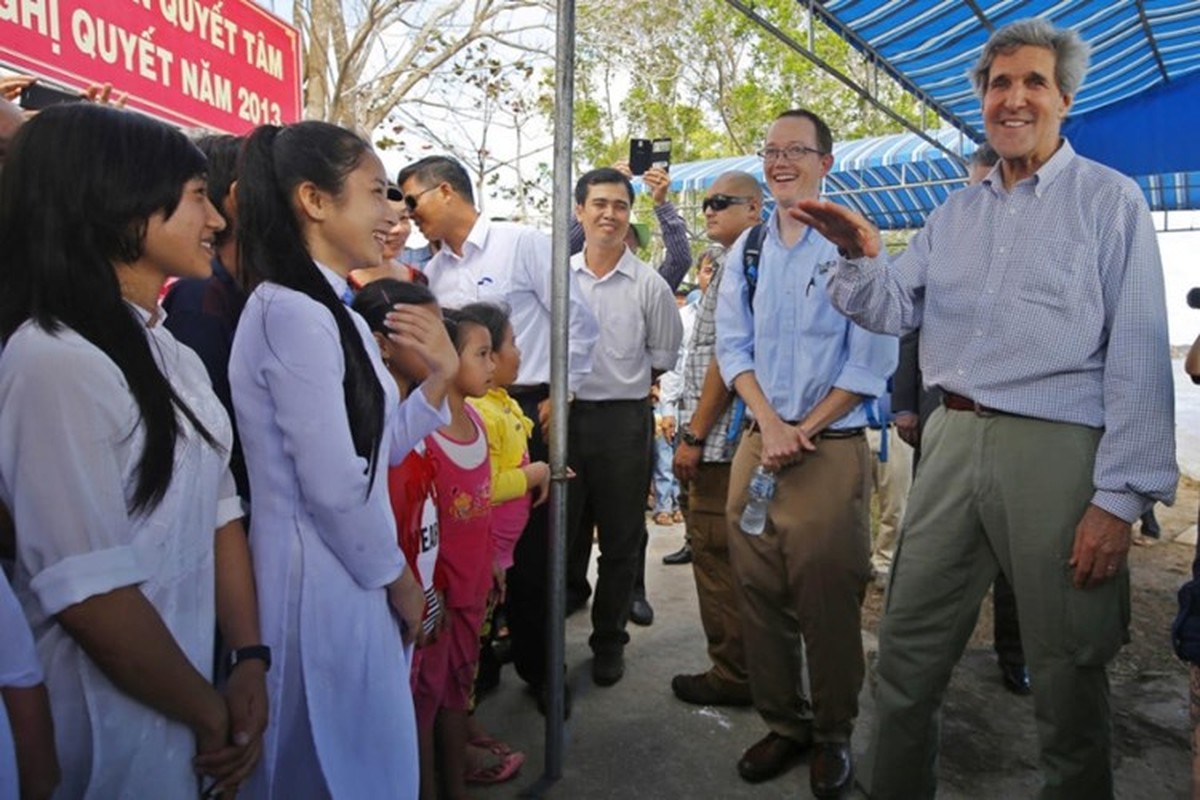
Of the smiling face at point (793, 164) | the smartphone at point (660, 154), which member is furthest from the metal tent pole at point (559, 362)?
the smartphone at point (660, 154)

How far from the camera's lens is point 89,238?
120 cm

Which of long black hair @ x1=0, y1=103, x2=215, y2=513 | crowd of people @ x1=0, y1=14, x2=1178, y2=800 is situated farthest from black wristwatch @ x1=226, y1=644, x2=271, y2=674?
long black hair @ x1=0, y1=103, x2=215, y2=513

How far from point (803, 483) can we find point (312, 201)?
162 centimetres

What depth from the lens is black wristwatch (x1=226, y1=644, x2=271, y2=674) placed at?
1360 millimetres

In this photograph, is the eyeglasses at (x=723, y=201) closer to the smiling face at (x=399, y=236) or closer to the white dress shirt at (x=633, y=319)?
the white dress shirt at (x=633, y=319)

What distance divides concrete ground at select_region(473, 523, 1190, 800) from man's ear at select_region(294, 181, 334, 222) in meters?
1.75

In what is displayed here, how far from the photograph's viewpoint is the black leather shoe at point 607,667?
328cm

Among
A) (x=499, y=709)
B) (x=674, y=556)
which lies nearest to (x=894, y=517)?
(x=674, y=556)

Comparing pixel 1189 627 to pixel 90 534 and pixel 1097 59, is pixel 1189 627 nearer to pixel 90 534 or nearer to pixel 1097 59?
pixel 90 534

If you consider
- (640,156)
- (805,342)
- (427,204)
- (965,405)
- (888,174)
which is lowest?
(965,405)

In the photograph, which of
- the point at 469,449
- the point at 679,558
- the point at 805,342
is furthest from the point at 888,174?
the point at 469,449

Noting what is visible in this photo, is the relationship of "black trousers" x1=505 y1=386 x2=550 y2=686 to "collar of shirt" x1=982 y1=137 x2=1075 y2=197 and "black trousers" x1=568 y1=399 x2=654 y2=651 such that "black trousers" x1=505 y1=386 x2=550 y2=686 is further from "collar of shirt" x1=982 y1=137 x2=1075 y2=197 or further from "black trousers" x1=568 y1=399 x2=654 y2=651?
"collar of shirt" x1=982 y1=137 x2=1075 y2=197

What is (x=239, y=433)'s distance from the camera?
149cm

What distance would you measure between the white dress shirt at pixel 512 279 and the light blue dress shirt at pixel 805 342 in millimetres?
791
